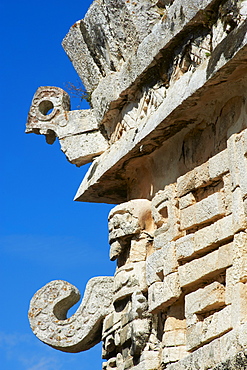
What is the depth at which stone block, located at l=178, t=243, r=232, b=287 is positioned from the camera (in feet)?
21.7

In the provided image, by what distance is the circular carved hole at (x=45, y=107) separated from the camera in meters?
9.17

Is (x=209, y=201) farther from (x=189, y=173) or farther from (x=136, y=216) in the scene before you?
(x=136, y=216)

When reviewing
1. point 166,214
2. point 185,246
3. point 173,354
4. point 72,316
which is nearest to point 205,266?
point 185,246

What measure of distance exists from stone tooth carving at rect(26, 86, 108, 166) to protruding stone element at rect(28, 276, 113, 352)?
1.25 metres

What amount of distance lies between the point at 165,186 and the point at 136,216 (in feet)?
1.44

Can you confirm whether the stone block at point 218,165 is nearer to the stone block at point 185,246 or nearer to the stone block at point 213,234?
the stone block at point 213,234

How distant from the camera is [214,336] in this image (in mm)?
6531

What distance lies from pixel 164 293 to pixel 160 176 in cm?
112

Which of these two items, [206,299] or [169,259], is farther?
[169,259]

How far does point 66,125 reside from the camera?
354 inches

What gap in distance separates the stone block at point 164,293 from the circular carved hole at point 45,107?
2.54 m

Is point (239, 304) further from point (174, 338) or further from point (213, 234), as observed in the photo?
point (174, 338)

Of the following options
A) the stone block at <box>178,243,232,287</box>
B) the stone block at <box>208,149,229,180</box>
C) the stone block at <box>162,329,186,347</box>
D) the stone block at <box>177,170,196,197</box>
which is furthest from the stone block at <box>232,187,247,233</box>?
the stone block at <box>162,329,186,347</box>

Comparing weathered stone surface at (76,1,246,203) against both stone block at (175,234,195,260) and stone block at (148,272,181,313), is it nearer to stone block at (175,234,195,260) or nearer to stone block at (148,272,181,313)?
stone block at (175,234,195,260)
